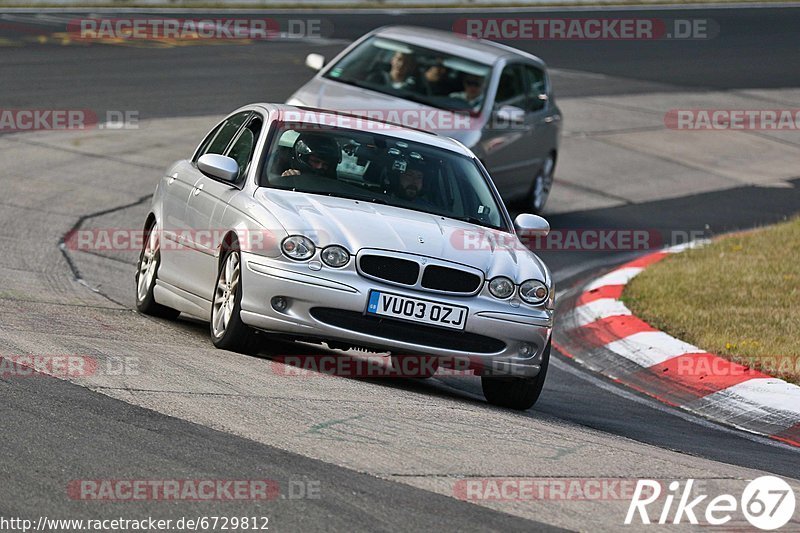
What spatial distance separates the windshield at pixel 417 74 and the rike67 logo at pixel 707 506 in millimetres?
8854

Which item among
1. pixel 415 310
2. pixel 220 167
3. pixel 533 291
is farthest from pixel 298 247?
pixel 533 291

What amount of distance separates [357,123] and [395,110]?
4795mm

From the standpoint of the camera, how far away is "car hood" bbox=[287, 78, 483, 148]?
45.7 feet

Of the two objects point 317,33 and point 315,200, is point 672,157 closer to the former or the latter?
point 317,33

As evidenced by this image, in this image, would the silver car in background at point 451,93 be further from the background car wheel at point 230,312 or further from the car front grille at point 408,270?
the car front grille at point 408,270

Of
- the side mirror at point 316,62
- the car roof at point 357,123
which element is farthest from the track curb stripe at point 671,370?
the side mirror at point 316,62

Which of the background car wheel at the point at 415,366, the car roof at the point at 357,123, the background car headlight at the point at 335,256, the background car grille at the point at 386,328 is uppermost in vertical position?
the car roof at the point at 357,123

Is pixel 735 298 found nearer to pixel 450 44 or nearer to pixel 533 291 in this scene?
pixel 533 291

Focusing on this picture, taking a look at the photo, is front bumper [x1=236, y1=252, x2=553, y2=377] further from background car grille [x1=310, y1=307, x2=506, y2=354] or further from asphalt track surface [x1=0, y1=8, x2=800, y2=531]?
asphalt track surface [x1=0, y1=8, x2=800, y2=531]

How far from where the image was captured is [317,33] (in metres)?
28.0

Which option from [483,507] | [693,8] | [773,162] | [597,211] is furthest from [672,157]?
[693,8]

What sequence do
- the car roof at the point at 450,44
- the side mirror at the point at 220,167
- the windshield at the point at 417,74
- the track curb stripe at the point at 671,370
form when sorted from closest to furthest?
the side mirror at the point at 220,167 → the track curb stripe at the point at 671,370 → the windshield at the point at 417,74 → the car roof at the point at 450,44

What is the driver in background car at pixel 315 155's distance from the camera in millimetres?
8672

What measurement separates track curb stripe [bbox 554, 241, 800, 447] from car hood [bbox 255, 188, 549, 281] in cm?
167
